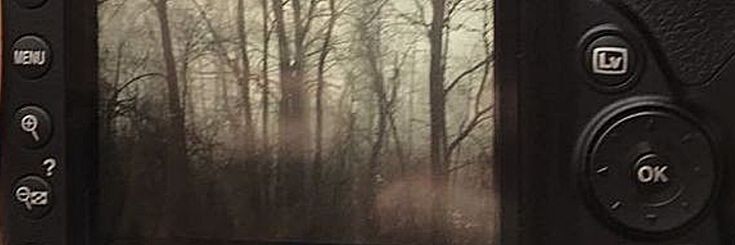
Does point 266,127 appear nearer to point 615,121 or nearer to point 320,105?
point 320,105

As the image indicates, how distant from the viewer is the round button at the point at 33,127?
613mm

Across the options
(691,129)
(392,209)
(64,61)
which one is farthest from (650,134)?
(64,61)

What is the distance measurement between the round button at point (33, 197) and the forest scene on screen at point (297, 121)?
0.03 meters

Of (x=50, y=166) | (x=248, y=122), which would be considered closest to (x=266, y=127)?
(x=248, y=122)

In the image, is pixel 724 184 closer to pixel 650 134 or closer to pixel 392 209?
pixel 650 134

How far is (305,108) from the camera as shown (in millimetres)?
585

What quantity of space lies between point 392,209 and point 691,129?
0.14 m

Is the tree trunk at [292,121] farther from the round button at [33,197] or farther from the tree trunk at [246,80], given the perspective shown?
the round button at [33,197]

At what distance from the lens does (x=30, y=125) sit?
2.02 ft

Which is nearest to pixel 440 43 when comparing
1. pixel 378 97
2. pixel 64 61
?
pixel 378 97

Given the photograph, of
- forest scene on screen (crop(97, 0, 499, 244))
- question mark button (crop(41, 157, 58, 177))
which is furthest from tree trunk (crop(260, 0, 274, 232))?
question mark button (crop(41, 157, 58, 177))

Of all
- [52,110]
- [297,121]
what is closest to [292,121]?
[297,121]

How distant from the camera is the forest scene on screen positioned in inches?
22.3

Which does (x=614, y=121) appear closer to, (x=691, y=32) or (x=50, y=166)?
(x=691, y=32)
